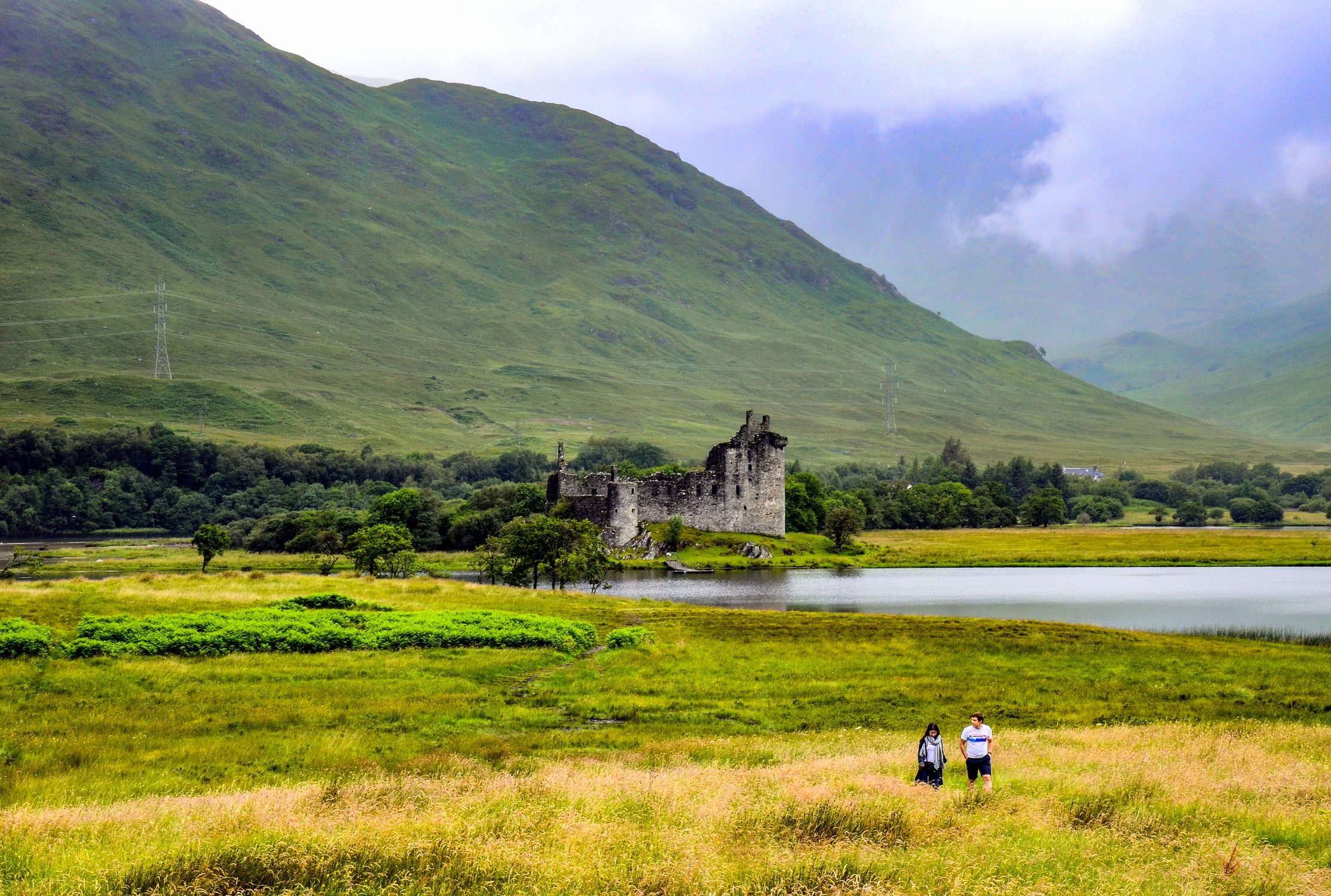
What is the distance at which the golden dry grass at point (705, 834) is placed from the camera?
11.0 m

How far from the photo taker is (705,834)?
40.8 ft

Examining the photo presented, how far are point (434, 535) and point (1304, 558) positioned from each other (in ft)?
254

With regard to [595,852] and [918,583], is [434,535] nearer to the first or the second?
[918,583]

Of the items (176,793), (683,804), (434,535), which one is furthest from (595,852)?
(434,535)

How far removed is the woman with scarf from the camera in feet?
55.2

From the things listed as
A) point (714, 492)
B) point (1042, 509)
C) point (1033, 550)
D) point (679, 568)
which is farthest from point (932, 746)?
point (1042, 509)

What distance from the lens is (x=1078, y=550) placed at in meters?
100

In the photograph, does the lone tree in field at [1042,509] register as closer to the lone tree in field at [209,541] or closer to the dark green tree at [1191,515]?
the dark green tree at [1191,515]

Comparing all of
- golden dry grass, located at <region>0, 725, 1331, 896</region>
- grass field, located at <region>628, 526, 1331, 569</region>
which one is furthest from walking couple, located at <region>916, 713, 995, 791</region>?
grass field, located at <region>628, 526, 1331, 569</region>

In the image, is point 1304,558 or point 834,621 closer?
point 834,621

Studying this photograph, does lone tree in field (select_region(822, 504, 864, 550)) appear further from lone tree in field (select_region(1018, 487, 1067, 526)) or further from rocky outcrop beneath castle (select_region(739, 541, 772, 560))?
lone tree in field (select_region(1018, 487, 1067, 526))

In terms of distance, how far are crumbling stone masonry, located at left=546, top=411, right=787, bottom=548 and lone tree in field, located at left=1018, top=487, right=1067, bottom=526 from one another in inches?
1851

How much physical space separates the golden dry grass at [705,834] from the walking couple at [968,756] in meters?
0.43

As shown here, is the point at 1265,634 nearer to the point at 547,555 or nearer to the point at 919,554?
the point at 547,555
